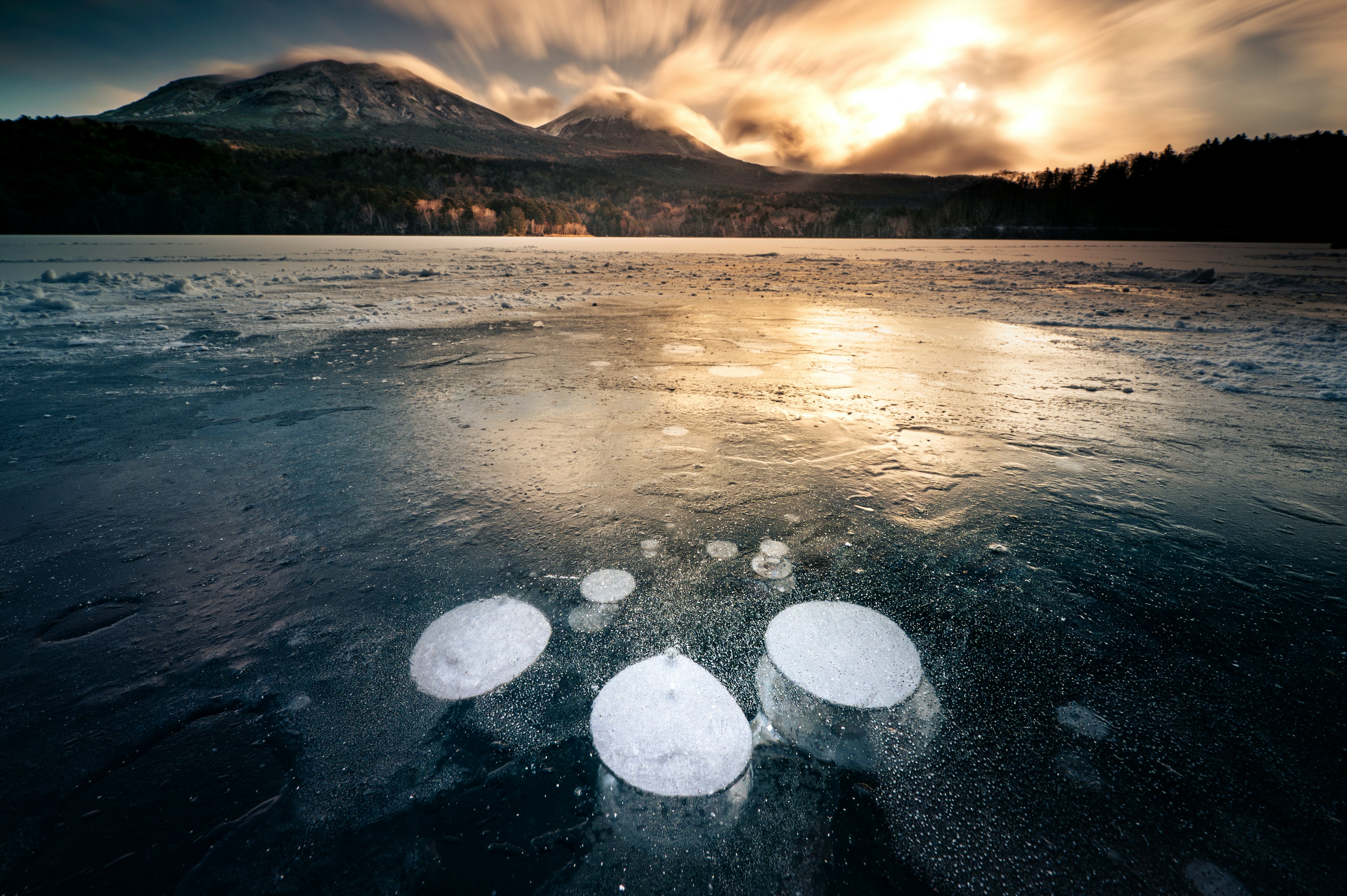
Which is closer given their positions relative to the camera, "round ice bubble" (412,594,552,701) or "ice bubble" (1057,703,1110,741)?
"ice bubble" (1057,703,1110,741)

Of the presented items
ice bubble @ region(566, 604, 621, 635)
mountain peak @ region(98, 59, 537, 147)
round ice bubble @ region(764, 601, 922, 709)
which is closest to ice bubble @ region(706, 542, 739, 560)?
round ice bubble @ region(764, 601, 922, 709)

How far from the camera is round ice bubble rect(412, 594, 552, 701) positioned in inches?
54.6

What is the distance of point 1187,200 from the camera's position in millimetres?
48844

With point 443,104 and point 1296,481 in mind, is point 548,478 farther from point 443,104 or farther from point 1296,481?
point 443,104

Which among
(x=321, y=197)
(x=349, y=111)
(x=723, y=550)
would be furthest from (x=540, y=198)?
(x=349, y=111)

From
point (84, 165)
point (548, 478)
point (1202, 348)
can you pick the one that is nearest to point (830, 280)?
point (1202, 348)

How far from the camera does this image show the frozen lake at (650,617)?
1009 mm

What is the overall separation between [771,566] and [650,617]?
1.77 feet

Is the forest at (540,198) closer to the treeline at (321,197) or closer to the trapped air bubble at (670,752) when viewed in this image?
the treeline at (321,197)

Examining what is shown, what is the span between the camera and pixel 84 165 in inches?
1110

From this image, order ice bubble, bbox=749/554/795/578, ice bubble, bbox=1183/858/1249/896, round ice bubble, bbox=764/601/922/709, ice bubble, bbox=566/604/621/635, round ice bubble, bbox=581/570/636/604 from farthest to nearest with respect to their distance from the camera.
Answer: ice bubble, bbox=749/554/795/578 < round ice bubble, bbox=581/570/636/604 < ice bubble, bbox=566/604/621/635 < round ice bubble, bbox=764/601/922/709 < ice bubble, bbox=1183/858/1249/896

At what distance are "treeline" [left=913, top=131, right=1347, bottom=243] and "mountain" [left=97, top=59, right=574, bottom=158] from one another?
8169cm

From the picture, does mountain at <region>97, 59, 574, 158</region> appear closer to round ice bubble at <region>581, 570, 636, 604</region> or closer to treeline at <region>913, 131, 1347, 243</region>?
treeline at <region>913, 131, 1347, 243</region>

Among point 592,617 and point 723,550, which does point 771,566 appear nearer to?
point 723,550
